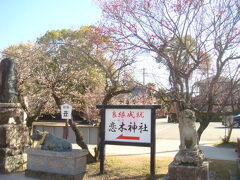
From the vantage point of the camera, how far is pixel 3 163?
955 centimetres

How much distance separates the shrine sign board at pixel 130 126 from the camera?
9.02m

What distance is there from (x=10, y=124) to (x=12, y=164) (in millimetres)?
1213

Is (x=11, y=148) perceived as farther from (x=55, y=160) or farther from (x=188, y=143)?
(x=188, y=143)

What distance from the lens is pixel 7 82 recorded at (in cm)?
999

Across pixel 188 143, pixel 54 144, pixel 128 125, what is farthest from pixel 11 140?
pixel 188 143

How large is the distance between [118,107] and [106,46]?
6.22 feet

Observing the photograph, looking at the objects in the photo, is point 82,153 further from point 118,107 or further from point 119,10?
point 119,10

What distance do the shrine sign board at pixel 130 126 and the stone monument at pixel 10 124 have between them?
2730 millimetres

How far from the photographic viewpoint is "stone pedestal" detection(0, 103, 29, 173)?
9.62 meters

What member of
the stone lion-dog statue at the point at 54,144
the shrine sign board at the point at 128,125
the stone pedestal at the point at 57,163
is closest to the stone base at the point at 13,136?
the stone pedestal at the point at 57,163

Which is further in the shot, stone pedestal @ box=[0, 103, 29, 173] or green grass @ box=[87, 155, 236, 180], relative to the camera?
stone pedestal @ box=[0, 103, 29, 173]

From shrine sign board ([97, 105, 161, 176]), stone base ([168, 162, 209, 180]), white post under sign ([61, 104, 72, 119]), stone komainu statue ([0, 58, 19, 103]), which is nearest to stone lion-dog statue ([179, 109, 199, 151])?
stone base ([168, 162, 209, 180])

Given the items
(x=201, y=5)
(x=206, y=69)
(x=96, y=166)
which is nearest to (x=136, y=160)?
(x=96, y=166)

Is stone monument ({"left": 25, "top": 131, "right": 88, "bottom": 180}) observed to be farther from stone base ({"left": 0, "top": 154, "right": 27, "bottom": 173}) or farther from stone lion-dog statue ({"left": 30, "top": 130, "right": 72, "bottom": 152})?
stone base ({"left": 0, "top": 154, "right": 27, "bottom": 173})
